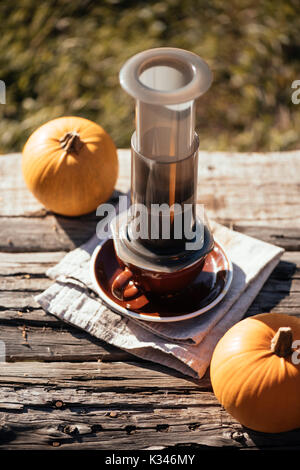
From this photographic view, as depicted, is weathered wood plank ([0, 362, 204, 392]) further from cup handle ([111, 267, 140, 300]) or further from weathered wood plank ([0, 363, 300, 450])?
cup handle ([111, 267, 140, 300])

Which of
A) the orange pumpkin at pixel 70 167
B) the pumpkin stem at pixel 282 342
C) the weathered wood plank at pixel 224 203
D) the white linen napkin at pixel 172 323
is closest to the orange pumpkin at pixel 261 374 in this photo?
the pumpkin stem at pixel 282 342

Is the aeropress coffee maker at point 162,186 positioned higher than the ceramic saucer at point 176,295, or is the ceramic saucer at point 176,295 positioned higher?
the aeropress coffee maker at point 162,186

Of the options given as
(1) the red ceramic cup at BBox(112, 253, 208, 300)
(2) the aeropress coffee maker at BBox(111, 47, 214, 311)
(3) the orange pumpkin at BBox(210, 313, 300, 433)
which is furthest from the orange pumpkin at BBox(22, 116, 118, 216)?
(3) the orange pumpkin at BBox(210, 313, 300, 433)

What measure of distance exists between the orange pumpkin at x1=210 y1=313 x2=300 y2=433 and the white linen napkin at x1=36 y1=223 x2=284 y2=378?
11 cm

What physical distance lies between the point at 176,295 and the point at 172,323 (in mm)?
71

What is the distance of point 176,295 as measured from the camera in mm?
1374

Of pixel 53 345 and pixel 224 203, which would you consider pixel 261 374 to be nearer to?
pixel 53 345

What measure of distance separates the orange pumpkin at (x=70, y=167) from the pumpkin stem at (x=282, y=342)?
2.54ft

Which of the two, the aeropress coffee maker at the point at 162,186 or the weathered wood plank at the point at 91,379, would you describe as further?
the weathered wood plank at the point at 91,379

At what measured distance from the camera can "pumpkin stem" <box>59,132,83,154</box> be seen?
1653 millimetres

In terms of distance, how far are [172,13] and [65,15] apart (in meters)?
0.67

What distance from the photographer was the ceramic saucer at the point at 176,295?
1335 mm

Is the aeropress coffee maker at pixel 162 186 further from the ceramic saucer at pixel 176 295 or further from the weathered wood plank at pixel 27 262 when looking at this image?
the weathered wood plank at pixel 27 262

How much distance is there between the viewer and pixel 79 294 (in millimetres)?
1470
